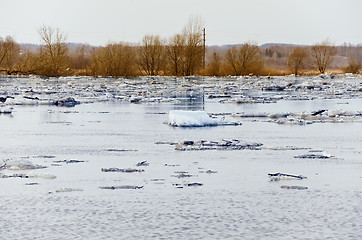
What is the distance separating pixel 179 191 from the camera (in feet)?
21.3

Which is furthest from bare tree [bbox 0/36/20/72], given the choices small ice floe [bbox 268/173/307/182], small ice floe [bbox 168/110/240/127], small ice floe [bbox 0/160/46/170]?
small ice floe [bbox 268/173/307/182]

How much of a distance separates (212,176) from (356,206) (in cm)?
194

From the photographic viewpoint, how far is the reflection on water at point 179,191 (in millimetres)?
5133

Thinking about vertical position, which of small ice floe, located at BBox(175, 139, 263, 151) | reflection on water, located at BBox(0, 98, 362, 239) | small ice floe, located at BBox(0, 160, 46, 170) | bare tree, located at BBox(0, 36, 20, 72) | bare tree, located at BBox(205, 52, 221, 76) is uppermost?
bare tree, located at BBox(0, 36, 20, 72)

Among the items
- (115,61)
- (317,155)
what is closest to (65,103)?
(317,155)

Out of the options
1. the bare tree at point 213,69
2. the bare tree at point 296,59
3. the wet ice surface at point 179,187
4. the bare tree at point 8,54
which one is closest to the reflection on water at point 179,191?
the wet ice surface at point 179,187

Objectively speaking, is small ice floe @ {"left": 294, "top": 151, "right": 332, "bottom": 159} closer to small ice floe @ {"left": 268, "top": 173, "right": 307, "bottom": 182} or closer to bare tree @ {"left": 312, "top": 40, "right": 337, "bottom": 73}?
small ice floe @ {"left": 268, "top": 173, "right": 307, "bottom": 182}

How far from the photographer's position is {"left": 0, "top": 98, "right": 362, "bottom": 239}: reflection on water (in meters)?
5.13

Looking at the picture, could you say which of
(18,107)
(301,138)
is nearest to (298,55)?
(18,107)

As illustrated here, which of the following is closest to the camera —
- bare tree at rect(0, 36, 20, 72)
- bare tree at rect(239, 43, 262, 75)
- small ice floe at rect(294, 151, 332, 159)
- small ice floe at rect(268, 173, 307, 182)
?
small ice floe at rect(268, 173, 307, 182)

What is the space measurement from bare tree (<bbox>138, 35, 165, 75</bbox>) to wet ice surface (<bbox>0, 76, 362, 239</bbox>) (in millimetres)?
42371

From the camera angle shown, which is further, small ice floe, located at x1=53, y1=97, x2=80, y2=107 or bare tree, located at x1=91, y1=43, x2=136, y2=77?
bare tree, located at x1=91, y1=43, x2=136, y2=77

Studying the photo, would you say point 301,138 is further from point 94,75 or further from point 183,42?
point 183,42

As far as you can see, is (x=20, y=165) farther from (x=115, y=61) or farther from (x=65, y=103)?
(x=115, y=61)
